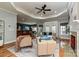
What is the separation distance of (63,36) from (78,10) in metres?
1.35

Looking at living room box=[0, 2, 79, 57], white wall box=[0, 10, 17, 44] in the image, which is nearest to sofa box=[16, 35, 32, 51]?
living room box=[0, 2, 79, 57]

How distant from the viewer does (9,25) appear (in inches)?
300

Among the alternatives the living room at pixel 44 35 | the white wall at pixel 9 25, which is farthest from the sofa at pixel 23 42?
the white wall at pixel 9 25

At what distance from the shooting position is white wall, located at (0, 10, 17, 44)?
275 inches

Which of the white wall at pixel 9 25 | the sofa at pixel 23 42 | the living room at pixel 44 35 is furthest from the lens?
the white wall at pixel 9 25

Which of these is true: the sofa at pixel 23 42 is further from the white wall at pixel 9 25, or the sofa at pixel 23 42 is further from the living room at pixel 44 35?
the white wall at pixel 9 25

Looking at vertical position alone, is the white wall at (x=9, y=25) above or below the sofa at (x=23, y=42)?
above

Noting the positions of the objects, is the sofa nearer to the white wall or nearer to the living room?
the living room

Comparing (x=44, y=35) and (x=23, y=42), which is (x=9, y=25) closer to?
(x=23, y=42)

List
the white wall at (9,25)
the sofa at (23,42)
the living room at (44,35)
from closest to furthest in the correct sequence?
the living room at (44,35), the sofa at (23,42), the white wall at (9,25)

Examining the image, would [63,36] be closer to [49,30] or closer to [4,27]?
[49,30]

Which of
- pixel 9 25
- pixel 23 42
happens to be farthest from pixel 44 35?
pixel 9 25

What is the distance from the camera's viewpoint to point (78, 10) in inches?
135

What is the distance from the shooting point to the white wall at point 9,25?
22.9 ft
